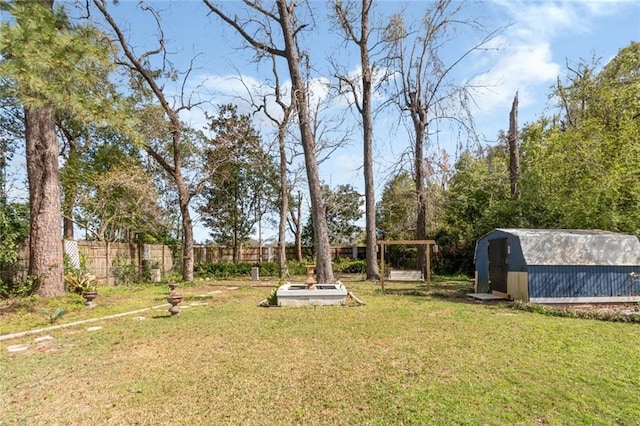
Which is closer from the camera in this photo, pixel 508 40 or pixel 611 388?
pixel 611 388

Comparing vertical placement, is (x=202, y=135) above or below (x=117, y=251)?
above

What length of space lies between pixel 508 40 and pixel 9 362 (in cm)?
1566

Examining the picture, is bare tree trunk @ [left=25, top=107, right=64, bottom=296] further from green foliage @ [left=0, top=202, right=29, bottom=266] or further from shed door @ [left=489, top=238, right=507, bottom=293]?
shed door @ [left=489, top=238, right=507, bottom=293]

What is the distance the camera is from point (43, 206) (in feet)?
26.7

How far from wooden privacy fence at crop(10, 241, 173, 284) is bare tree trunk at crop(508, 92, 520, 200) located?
1455 cm

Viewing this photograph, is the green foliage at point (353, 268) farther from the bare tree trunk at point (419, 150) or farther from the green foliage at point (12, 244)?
the green foliage at point (12, 244)

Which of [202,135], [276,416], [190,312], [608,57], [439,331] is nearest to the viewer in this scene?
[276,416]

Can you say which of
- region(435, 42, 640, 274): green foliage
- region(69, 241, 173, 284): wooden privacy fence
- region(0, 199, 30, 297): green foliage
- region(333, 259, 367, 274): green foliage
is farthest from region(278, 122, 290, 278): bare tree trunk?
region(0, 199, 30, 297): green foliage

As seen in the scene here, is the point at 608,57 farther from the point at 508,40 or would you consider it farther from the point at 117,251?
the point at 117,251

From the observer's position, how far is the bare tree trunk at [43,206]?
812cm

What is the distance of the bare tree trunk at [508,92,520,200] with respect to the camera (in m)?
13.4

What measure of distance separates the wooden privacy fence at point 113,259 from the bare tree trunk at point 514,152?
573 inches

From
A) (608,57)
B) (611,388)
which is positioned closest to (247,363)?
(611,388)

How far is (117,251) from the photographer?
13250 mm
